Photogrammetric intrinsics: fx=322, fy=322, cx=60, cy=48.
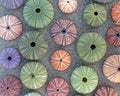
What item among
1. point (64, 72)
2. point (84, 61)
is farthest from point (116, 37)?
point (64, 72)

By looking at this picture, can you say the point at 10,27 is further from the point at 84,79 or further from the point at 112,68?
the point at 112,68

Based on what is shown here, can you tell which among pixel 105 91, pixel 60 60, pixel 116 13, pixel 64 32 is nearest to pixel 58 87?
pixel 60 60

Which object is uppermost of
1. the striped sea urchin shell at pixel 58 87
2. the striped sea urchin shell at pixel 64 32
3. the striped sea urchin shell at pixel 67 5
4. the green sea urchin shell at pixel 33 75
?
the striped sea urchin shell at pixel 67 5

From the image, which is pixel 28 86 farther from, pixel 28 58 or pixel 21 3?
pixel 21 3

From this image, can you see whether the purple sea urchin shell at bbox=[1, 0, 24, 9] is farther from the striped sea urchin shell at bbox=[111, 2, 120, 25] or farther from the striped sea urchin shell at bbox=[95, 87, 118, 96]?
the striped sea urchin shell at bbox=[95, 87, 118, 96]

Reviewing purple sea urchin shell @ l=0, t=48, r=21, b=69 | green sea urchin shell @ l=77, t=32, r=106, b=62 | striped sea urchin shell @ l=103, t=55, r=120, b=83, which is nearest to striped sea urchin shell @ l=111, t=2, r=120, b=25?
green sea urchin shell @ l=77, t=32, r=106, b=62

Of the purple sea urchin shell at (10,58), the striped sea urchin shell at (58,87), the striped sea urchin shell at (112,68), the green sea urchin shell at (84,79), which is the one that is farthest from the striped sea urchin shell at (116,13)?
the purple sea urchin shell at (10,58)

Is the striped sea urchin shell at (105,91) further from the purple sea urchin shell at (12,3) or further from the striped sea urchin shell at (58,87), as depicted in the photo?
the purple sea urchin shell at (12,3)
